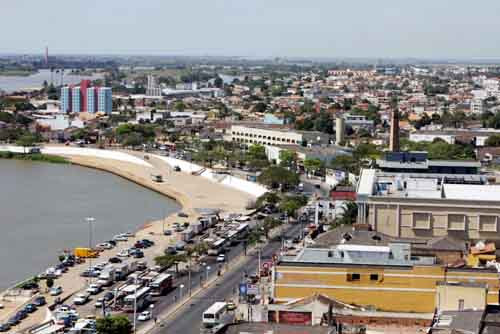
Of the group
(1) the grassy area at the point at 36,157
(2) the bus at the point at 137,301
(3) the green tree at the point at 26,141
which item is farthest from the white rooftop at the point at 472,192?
(3) the green tree at the point at 26,141

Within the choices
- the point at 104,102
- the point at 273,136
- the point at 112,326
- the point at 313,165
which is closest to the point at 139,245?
the point at 112,326

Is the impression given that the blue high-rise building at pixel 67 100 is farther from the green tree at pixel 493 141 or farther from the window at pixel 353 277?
the window at pixel 353 277

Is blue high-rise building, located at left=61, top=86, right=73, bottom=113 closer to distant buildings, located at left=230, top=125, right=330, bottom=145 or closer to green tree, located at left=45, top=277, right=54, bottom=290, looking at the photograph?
distant buildings, located at left=230, top=125, right=330, bottom=145

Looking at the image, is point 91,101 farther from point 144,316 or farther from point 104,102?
point 144,316

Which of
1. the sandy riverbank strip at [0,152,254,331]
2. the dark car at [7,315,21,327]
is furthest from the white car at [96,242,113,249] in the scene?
the dark car at [7,315,21,327]

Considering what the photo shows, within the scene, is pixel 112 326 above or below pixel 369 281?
below
